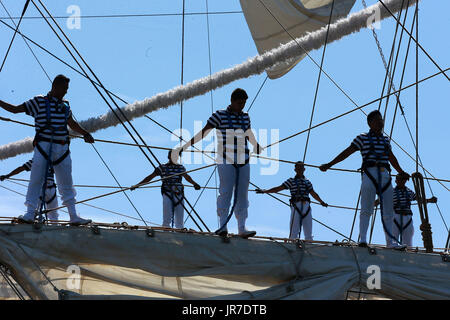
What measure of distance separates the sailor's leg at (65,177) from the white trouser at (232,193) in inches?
51.9

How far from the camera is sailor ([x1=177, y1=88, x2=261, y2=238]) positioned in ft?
24.7

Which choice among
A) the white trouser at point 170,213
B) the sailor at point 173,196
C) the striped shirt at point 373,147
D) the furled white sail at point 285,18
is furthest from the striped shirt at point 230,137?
the furled white sail at point 285,18

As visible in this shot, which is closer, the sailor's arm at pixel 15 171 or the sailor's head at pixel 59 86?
the sailor's head at pixel 59 86

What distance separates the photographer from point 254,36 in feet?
61.9

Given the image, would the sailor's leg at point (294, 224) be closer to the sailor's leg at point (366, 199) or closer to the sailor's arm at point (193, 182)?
the sailor's arm at point (193, 182)

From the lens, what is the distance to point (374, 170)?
318 inches

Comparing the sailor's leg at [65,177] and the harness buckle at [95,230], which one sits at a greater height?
Answer: the sailor's leg at [65,177]

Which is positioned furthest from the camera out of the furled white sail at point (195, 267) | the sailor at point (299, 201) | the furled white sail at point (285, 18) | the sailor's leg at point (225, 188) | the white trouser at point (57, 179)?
the furled white sail at point (285, 18)

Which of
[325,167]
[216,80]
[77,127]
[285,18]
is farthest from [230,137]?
[285,18]

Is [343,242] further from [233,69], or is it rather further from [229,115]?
[233,69]

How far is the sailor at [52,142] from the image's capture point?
711 centimetres
